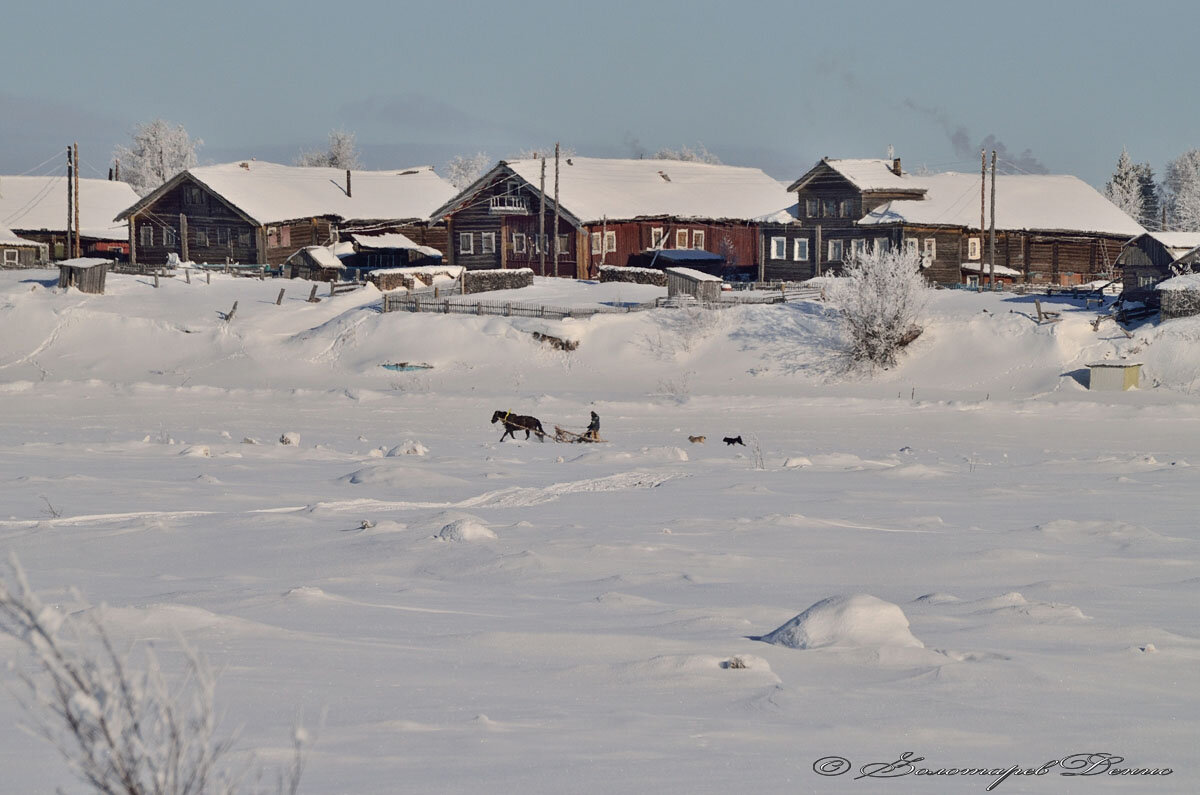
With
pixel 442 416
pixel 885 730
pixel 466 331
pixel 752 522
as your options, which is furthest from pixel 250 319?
pixel 885 730

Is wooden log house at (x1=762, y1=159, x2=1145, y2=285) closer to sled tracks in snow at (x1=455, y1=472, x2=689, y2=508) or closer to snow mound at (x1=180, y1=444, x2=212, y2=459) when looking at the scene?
sled tracks in snow at (x1=455, y1=472, x2=689, y2=508)

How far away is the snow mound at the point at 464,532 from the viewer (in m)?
12.1

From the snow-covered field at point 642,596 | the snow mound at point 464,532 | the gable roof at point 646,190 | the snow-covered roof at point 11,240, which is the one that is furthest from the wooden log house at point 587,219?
the snow mound at point 464,532

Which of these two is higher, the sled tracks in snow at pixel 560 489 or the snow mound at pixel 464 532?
the snow mound at pixel 464 532

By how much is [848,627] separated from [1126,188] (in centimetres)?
11184

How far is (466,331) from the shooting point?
46531mm

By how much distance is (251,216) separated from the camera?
6912 centimetres

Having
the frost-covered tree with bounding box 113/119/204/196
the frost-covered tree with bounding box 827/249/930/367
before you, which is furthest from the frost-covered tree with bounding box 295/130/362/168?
the frost-covered tree with bounding box 827/249/930/367

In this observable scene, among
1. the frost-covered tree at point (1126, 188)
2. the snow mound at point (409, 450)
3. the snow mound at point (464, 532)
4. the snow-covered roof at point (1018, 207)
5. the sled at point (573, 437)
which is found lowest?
the sled at point (573, 437)

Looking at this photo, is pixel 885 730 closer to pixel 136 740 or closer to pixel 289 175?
pixel 136 740

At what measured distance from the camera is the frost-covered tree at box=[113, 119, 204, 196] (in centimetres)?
11288

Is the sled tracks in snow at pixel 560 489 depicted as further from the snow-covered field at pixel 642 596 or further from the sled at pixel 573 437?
the sled at pixel 573 437

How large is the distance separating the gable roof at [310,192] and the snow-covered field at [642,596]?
4300 cm

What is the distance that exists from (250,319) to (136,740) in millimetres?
48503
